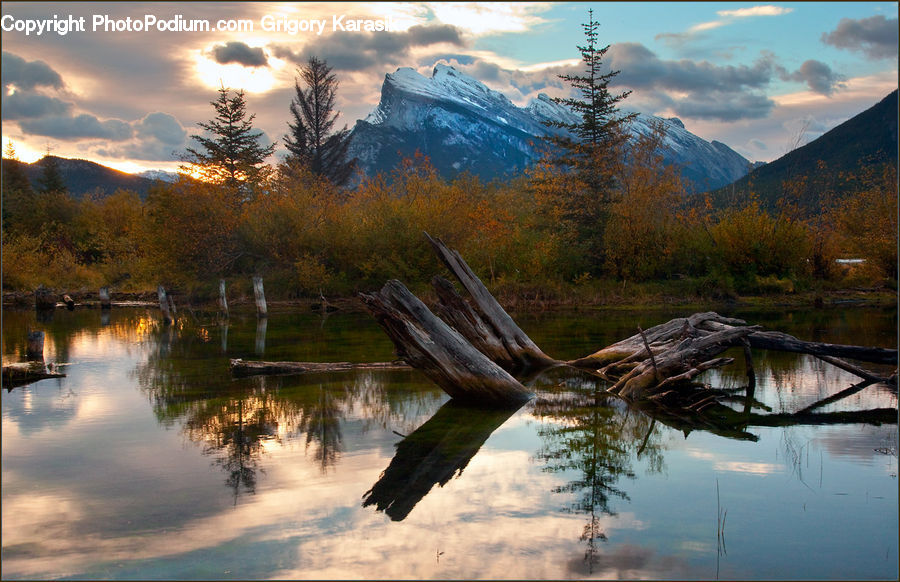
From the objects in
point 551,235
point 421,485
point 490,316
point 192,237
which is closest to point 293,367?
point 490,316

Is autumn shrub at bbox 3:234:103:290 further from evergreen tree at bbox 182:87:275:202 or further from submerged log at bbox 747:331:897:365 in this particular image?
submerged log at bbox 747:331:897:365

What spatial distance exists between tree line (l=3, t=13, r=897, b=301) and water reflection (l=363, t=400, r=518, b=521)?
19025mm

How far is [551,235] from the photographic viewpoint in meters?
31.0

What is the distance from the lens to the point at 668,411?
33.5ft

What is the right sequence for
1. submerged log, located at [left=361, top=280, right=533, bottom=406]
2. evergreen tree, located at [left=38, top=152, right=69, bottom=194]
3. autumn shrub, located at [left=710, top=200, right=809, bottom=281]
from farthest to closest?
1. evergreen tree, located at [left=38, top=152, right=69, bottom=194]
2. autumn shrub, located at [left=710, top=200, right=809, bottom=281]
3. submerged log, located at [left=361, top=280, right=533, bottom=406]

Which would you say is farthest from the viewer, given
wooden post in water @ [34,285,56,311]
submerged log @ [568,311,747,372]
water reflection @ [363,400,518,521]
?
wooden post in water @ [34,285,56,311]

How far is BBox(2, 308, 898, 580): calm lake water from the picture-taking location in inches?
210

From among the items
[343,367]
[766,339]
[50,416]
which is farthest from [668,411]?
[50,416]

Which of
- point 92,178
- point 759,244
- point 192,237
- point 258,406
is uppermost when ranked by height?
point 92,178

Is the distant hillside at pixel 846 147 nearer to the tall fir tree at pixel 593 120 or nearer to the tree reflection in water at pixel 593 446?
the tall fir tree at pixel 593 120

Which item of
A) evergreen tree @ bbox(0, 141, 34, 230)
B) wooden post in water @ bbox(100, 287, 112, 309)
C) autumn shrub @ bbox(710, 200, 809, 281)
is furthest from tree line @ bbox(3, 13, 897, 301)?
evergreen tree @ bbox(0, 141, 34, 230)

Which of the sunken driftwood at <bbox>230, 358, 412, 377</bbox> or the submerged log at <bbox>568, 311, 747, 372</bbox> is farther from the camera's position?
the sunken driftwood at <bbox>230, 358, 412, 377</bbox>

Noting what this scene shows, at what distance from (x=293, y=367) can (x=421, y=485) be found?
22.1ft

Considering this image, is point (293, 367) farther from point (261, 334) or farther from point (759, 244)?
point (759, 244)
